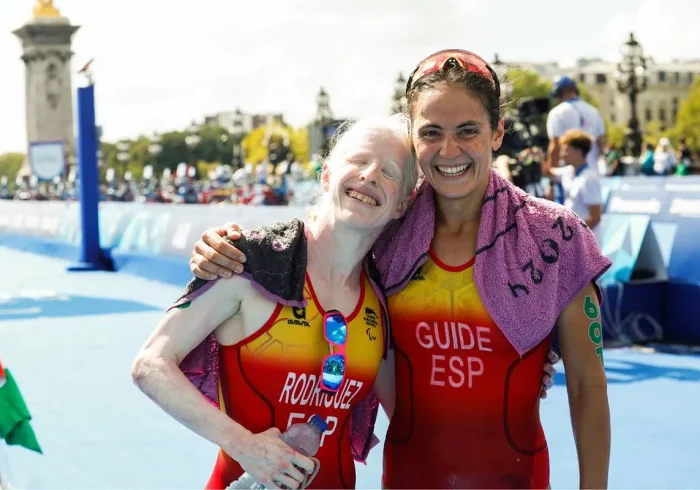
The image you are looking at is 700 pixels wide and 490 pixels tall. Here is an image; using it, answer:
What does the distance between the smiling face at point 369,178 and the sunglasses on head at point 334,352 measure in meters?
0.26

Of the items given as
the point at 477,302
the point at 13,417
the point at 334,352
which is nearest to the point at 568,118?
the point at 13,417

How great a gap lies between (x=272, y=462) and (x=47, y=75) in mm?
70780

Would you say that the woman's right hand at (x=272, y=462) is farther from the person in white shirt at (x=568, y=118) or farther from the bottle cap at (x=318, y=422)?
the person in white shirt at (x=568, y=118)

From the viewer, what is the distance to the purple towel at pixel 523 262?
253 cm

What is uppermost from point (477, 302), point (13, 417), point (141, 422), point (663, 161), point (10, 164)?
point (477, 302)

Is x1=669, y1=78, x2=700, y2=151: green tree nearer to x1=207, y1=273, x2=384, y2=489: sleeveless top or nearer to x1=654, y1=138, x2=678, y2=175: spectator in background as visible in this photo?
x1=654, y1=138, x2=678, y2=175: spectator in background

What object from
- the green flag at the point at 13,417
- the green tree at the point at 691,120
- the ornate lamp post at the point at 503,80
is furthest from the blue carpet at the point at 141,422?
the green tree at the point at 691,120

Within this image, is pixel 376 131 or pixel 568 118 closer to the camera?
pixel 376 131

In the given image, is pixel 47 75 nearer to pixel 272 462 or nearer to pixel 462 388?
pixel 462 388

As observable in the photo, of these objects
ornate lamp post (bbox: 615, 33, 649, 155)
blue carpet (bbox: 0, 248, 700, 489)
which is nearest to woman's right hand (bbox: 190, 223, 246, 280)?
blue carpet (bbox: 0, 248, 700, 489)

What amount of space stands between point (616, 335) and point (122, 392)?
4.42 metres

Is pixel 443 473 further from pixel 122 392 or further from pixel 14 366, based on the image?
pixel 14 366

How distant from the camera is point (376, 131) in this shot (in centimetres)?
257

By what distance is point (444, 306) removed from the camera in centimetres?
260
